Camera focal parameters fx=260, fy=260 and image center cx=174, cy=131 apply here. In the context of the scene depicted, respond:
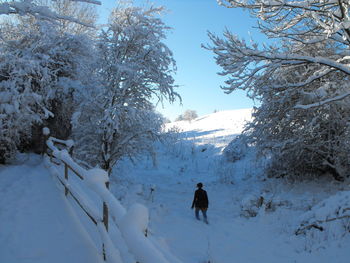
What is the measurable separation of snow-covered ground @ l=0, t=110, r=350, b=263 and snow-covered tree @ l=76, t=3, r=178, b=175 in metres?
1.58

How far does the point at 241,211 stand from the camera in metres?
9.52

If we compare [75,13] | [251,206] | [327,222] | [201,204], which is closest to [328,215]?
[327,222]

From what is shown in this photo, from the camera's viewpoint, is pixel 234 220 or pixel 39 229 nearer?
pixel 39 229

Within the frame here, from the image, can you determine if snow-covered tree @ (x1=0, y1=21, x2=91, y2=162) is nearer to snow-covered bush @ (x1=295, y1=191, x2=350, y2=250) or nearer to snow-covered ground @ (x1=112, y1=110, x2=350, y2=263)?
snow-covered ground @ (x1=112, y1=110, x2=350, y2=263)

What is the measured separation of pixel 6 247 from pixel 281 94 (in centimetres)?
1022

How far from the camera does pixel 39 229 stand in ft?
13.7

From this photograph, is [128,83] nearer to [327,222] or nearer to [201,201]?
[201,201]

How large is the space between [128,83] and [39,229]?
7.14m

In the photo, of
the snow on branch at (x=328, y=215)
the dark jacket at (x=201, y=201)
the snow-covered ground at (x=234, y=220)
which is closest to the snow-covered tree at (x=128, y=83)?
the snow-covered ground at (x=234, y=220)

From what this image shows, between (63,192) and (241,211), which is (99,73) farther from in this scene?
(241,211)

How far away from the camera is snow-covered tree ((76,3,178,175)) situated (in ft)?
34.3

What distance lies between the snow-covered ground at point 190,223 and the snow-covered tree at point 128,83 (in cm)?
158

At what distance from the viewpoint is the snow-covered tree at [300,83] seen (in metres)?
6.60

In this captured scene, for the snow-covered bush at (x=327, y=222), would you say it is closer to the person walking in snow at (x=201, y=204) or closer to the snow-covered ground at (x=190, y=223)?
the snow-covered ground at (x=190, y=223)
